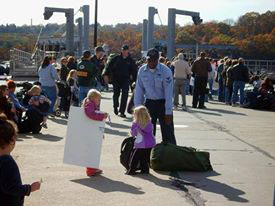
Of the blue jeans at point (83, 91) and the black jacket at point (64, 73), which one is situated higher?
the black jacket at point (64, 73)

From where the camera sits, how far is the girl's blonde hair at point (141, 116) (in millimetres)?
8203

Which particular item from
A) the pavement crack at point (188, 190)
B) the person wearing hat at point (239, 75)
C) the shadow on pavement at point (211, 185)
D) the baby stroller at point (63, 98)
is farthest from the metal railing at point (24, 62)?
the pavement crack at point (188, 190)

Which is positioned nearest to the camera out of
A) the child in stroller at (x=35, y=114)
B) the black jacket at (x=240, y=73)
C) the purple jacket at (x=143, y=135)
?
the purple jacket at (x=143, y=135)

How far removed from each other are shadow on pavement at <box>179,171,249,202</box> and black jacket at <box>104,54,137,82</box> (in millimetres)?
7638

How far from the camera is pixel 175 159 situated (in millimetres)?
8484

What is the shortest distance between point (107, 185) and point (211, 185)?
1.37m

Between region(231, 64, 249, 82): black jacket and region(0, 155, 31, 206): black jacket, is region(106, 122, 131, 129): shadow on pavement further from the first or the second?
region(0, 155, 31, 206): black jacket

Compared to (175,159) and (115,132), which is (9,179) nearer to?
(175,159)

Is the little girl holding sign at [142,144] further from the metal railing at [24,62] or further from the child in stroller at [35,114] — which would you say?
the metal railing at [24,62]

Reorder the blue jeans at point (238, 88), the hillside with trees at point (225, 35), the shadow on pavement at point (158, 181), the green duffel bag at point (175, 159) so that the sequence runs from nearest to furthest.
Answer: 1. the shadow on pavement at point (158, 181)
2. the green duffel bag at point (175, 159)
3. the blue jeans at point (238, 88)
4. the hillside with trees at point (225, 35)

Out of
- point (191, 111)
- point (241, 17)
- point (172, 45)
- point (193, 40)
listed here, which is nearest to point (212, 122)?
point (191, 111)

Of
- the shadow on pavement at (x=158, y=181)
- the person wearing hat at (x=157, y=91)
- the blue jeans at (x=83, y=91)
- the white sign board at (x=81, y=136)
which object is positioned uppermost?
the person wearing hat at (x=157, y=91)

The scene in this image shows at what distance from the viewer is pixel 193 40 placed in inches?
3329

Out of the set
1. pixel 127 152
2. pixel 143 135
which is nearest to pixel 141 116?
pixel 143 135
